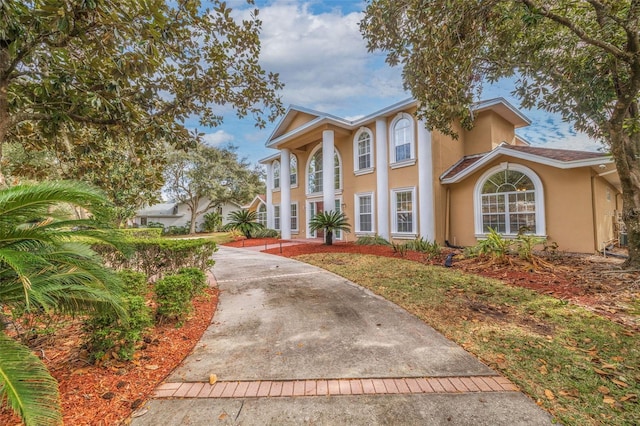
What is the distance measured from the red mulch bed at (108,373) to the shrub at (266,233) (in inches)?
594

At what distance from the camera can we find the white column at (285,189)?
55.8 feet

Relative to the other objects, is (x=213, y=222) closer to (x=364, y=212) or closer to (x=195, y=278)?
(x=364, y=212)

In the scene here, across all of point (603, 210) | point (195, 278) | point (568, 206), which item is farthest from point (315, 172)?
point (603, 210)

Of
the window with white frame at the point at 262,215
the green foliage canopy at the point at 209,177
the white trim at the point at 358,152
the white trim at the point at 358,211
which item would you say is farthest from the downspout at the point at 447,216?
the green foliage canopy at the point at 209,177

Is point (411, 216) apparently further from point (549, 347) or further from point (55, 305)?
point (55, 305)

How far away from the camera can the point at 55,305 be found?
2535 mm

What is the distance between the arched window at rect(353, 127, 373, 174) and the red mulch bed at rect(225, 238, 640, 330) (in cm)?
624

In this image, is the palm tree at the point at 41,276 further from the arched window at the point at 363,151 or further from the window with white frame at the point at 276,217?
the window with white frame at the point at 276,217

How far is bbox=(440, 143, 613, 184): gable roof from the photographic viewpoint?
833cm

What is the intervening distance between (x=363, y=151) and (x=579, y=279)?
32.9 ft

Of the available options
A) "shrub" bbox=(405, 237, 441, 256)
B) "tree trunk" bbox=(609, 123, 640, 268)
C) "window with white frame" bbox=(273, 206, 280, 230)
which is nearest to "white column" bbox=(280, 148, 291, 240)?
"window with white frame" bbox=(273, 206, 280, 230)

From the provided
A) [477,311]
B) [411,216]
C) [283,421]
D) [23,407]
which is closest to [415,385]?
[283,421]

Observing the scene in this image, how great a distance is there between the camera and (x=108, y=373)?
9.36 ft

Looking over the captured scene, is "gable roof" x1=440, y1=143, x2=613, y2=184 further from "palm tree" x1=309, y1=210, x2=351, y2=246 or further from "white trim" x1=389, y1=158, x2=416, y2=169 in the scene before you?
"palm tree" x1=309, y1=210, x2=351, y2=246
